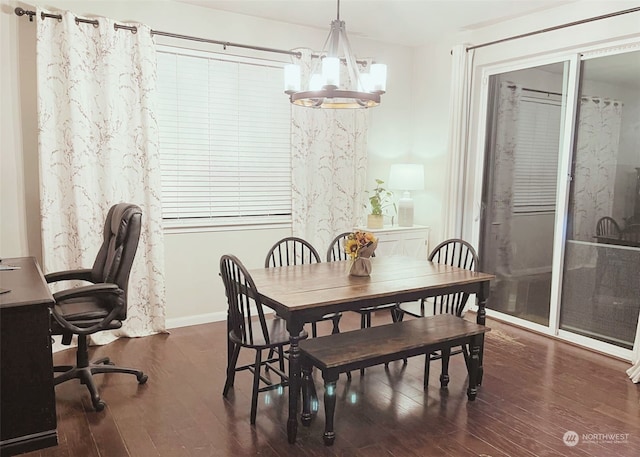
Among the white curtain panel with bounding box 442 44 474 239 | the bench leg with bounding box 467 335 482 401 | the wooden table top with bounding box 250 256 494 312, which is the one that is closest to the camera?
the wooden table top with bounding box 250 256 494 312

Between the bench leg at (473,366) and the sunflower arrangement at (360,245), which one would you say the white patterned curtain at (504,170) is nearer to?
the bench leg at (473,366)

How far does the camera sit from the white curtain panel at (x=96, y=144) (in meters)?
3.55

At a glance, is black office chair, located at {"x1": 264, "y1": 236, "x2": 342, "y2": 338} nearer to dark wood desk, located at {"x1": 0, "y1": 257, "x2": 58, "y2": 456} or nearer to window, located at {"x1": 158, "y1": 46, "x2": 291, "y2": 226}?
window, located at {"x1": 158, "y1": 46, "x2": 291, "y2": 226}

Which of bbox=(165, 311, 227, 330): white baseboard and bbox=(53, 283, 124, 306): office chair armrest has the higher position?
bbox=(53, 283, 124, 306): office chair armrest

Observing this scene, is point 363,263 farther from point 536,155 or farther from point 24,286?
point 536,155

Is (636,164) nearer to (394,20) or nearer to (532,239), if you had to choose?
(532,239)

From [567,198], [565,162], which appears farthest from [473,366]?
[565,162]

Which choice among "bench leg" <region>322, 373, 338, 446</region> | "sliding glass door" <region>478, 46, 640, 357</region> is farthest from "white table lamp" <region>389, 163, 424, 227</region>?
"bench leg" <region>322, 373, 338, 446</region>

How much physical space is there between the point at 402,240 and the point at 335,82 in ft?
8.49

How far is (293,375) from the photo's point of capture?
2469 mm

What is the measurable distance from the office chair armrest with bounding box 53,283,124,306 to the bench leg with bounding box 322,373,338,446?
54.2 inches

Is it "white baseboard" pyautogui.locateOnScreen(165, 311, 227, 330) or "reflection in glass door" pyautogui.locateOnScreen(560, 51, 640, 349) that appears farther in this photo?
"white baseboard" pyautogui.locateOnScreen(165, 311, 227, 330)

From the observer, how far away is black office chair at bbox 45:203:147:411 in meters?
2.80

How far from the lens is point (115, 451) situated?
93.5 inches
